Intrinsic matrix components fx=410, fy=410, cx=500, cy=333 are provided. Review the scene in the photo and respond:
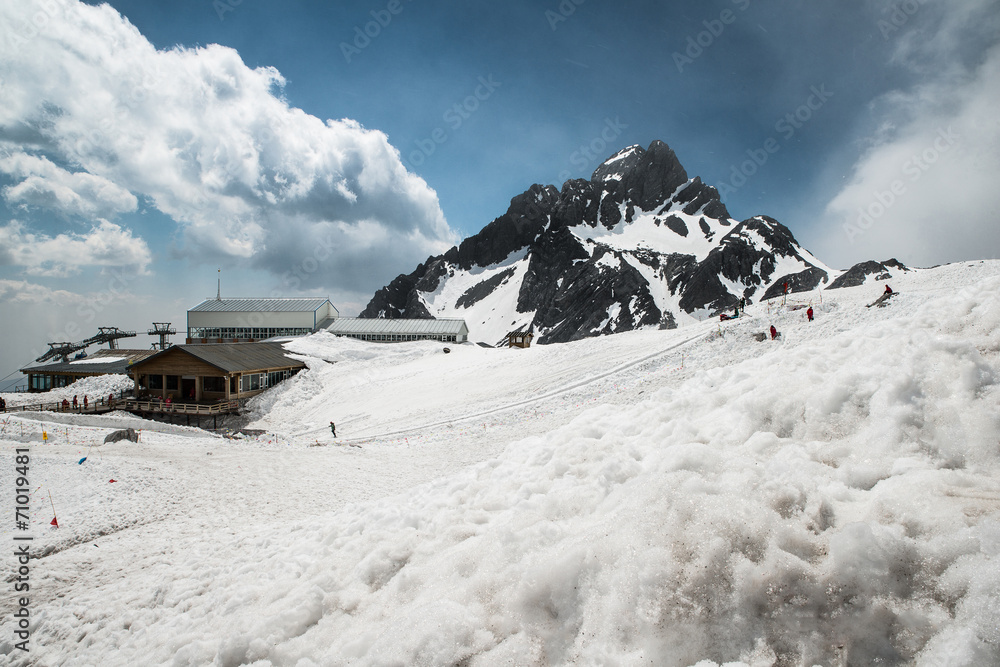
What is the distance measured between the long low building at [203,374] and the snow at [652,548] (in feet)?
75.8

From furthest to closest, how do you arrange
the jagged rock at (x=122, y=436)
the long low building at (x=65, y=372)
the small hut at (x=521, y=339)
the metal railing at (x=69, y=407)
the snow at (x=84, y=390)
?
the long low building at (x=65, y=372) → the small hut at (x=521, y=339) → the snow at (x=84, y=390) → the metal railing at (x=69, y=407) → the jagged rock at (x=122, y=436)

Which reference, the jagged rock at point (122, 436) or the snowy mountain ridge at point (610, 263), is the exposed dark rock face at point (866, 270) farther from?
the jagged rock at point (122, 436)

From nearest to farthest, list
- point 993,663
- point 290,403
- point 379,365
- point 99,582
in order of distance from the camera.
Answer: point 993,663
point 99,582
point 290,403
point 379,365

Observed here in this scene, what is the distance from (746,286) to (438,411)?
416 ft

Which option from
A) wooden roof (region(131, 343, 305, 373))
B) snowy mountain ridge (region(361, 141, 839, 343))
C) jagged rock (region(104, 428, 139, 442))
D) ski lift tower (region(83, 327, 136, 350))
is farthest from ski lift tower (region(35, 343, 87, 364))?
snowy mountain ridge (region(361, 141, 839, 343))

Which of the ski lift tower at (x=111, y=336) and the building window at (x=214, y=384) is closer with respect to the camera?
the building window at (x=214, y=384)

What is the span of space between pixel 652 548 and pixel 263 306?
2805 inches

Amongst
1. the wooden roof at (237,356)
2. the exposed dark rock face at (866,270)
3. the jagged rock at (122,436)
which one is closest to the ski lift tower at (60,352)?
the wooden roof at (237,356)

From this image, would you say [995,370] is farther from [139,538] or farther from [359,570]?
[139,538]

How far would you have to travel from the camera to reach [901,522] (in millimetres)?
2818

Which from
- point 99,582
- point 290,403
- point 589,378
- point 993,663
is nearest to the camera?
point 993,663

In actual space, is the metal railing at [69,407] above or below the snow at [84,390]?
below

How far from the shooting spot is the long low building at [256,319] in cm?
6166

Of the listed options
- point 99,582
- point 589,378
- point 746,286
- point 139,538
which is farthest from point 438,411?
point 746,286
